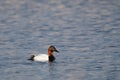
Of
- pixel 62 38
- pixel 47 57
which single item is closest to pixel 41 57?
pixel 47 57

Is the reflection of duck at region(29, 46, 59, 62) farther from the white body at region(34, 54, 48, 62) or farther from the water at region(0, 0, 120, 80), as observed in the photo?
the water at region(0, 0, 120, 80)

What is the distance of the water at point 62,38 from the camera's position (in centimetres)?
2383

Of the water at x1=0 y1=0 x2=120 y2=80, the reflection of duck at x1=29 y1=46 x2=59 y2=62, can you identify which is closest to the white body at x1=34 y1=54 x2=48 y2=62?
the reflection of duck at x1=29 y1=46 x2=59 y2=62

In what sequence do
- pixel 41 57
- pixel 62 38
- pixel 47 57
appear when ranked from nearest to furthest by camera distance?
1. pixel 41 57
2. pixel 47 57
3. pixel 62 38

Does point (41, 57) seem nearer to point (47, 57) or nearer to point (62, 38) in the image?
point (47, 57)

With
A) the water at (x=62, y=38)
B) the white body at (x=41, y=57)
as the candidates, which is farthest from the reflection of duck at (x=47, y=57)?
the water at (x=62, y=38)

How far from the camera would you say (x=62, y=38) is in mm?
30422

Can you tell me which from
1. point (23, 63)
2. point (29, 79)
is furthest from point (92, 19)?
point (29, 79)

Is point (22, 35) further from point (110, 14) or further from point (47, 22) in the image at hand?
point (110, 14)

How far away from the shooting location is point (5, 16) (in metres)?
37.2

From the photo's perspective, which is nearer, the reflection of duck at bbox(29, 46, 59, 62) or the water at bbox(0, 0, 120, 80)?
the water at bbox(0, 0, 120, 80)

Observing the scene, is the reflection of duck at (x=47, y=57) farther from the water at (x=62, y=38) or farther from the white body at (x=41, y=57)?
the water at (x=62, y=38)

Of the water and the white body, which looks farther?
the white body

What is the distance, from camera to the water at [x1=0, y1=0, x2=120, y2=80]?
23.8 m
